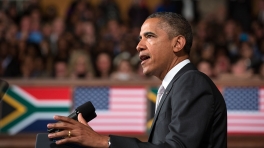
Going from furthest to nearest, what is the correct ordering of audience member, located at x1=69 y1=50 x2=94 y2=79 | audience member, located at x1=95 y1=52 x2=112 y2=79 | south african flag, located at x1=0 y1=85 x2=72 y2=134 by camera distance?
audience member, located at x1=95 y1=52 x2=112 y2=79 → audience member, located at x1=69 y1=50 x2=94 y2=79 → south african flag, located at x1=0 y1=85 x2=72 y2=134

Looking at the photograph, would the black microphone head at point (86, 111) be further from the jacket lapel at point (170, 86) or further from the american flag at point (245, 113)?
the american flag at point (245, 113)

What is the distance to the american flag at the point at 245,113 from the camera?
7.77 metres

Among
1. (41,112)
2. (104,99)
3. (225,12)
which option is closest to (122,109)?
(104,99)

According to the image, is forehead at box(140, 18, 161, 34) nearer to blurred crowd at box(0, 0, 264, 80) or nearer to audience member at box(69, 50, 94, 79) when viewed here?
blurred crowd at box(0, 0, 264, 80)

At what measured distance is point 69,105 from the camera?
7727 mm

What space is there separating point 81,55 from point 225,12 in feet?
12.3

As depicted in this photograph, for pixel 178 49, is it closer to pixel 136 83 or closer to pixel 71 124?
pixel 71 124

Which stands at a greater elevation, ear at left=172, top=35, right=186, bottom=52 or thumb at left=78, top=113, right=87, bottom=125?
ear at left=172, top=35, right=186, bottom=52

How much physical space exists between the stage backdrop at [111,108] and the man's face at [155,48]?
4997 millimetres

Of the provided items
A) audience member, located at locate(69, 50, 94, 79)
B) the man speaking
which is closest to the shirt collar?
the man speaking

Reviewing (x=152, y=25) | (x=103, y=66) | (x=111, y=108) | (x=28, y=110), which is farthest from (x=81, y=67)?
(x=152, y=25)

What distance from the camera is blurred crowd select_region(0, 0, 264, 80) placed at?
8680mm

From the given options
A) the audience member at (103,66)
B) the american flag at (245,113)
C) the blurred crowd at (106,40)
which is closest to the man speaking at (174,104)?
the american flag at (245,113)

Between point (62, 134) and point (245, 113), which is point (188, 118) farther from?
point (245, 113)
